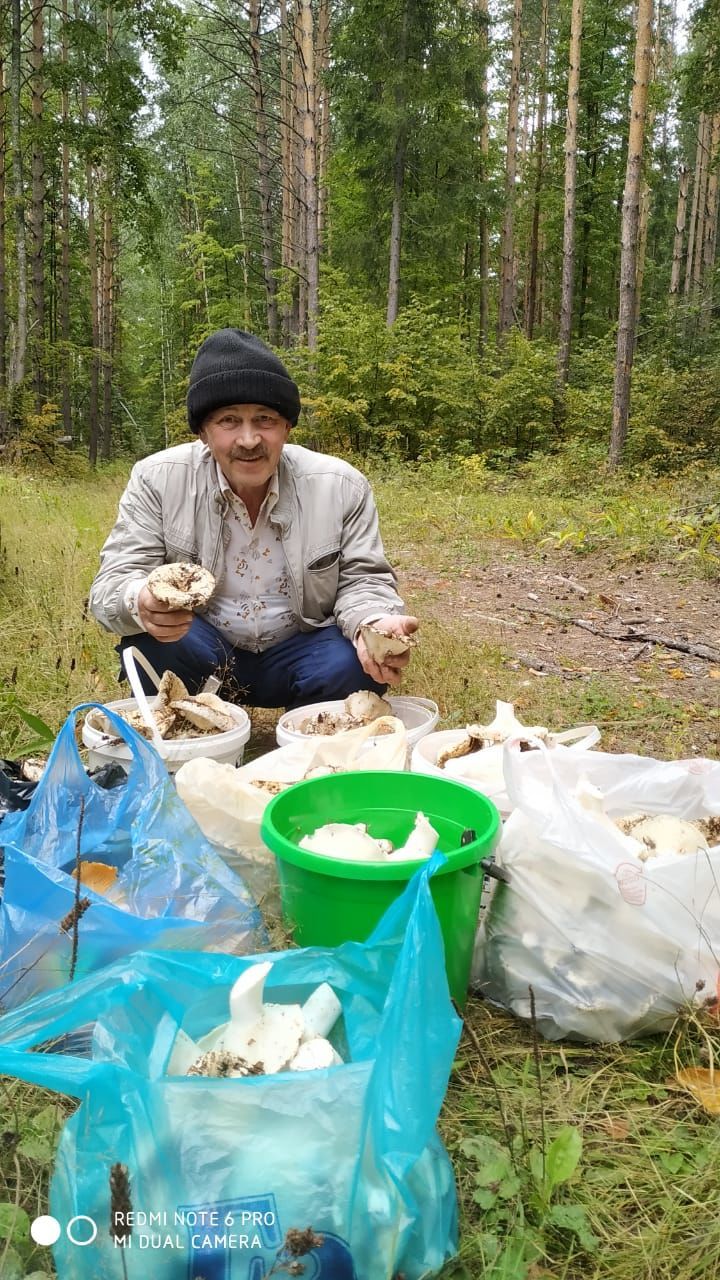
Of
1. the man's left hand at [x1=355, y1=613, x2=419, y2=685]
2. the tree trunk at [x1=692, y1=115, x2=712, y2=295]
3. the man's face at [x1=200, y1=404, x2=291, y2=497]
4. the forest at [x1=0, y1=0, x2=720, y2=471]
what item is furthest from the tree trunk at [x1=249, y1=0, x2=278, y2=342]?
the man's left hand at [x1=355, y1=613, x2=419, y2=685]

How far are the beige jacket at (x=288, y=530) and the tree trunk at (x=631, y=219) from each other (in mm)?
8466

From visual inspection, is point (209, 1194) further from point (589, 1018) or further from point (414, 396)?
point (414, 396)

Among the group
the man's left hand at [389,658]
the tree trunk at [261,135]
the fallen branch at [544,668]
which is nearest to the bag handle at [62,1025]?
the man's left hand at [389,658]

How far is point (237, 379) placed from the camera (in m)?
2.24

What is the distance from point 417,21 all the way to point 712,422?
324 inches

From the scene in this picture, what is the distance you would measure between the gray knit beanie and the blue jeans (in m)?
0.70

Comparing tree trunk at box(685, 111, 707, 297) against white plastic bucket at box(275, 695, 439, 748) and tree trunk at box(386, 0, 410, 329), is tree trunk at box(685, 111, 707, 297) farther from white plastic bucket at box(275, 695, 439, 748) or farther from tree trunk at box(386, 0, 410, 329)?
white plastic bucket at box(275, 695, 439, 748)

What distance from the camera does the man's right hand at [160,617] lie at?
2.18 m

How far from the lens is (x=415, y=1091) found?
859 mm

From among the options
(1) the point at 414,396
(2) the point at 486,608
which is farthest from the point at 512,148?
(2) the point at 486,608

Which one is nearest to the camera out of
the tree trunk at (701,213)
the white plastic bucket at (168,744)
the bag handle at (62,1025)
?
the bag handle at (62,1025)

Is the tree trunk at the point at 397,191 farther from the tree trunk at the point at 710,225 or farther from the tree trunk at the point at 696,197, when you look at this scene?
the tree trunk at the point at 696,197

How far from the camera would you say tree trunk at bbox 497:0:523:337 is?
15.0m

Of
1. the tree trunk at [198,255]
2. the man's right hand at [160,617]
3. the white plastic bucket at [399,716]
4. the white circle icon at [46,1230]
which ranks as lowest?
the white circle icon at [46,1230]
